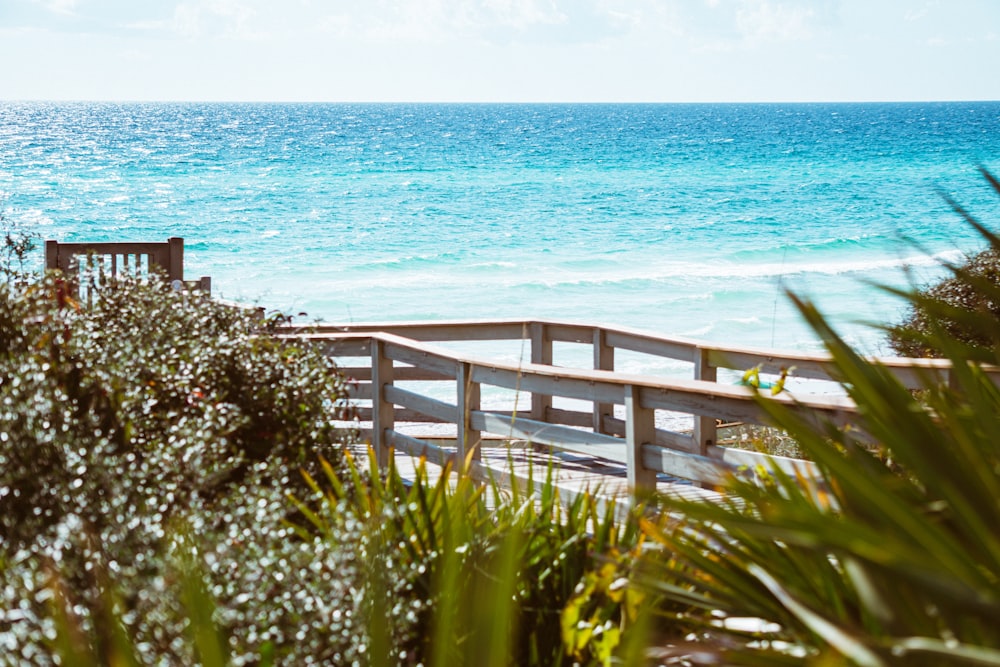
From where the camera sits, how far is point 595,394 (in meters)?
4.57

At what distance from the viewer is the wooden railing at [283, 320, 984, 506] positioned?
13.1ft

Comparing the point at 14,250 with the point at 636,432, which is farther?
the point at 14,250

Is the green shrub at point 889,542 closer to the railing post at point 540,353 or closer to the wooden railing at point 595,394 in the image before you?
the wooden railing at point 595,394

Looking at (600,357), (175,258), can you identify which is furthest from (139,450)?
(175,258)

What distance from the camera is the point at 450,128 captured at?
263 ft

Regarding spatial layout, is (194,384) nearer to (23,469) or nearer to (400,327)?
(23,469)

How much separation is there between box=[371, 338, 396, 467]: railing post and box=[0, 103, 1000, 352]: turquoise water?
11.0 feet

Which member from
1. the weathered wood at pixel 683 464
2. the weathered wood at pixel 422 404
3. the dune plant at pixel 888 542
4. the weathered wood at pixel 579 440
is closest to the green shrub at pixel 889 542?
the dune plant at pixel 888 542

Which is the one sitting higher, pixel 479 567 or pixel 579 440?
pixel 479 567

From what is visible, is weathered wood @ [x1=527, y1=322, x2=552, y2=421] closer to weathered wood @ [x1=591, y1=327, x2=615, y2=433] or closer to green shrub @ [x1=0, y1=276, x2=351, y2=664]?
weathered wood @ [x1=591, y1=327, x2=615, y2=433]

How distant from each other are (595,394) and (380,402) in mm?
1676

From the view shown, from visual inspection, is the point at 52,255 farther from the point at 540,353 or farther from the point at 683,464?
the point at 683,464
